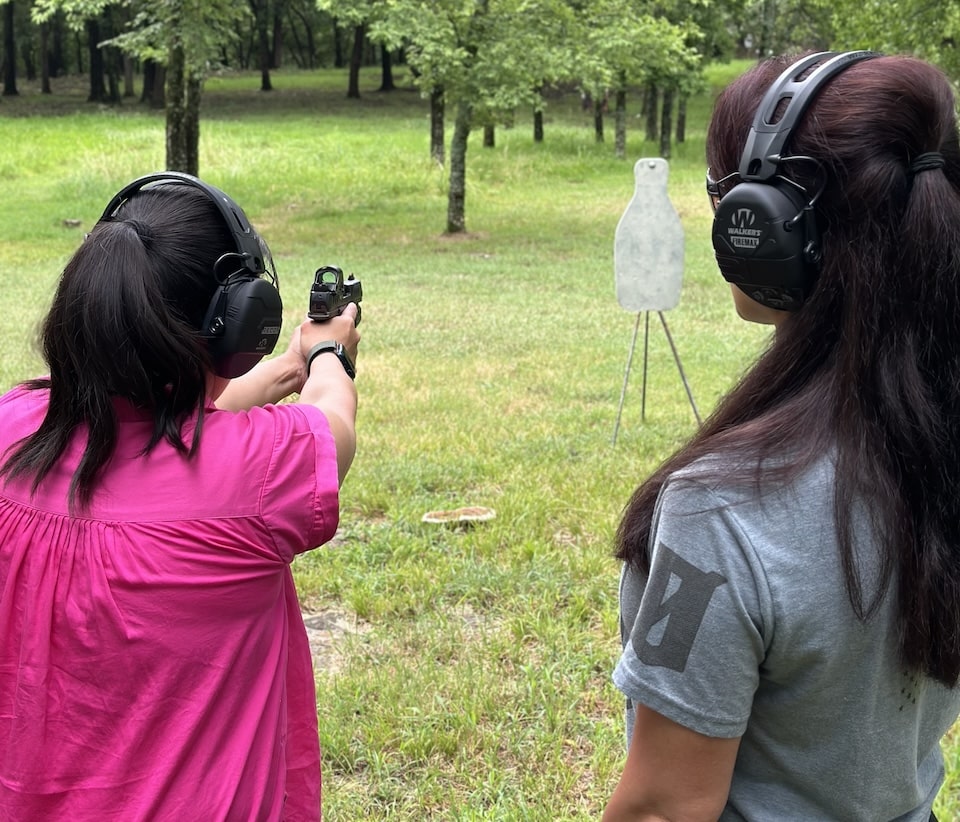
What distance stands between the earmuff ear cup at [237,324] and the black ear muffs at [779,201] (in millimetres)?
712

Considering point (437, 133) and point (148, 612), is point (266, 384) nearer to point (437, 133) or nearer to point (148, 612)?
point (148, 612)

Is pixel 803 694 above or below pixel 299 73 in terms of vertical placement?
below

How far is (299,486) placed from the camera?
57.5 inches

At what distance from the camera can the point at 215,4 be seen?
48.2 feet

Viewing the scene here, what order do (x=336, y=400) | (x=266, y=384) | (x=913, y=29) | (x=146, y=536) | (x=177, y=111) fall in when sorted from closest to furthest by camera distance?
(x=146, y=536)
(x=336, y=400)
(x=266, y=384)
(x=177, y=111)
(x=913, y=29)

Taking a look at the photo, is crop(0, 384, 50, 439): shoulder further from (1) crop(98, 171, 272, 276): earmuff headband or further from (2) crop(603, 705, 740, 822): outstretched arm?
(2) crop(603, 705, 740, 822): outstretched arm

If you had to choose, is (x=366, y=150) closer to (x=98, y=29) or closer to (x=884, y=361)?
(x=98, y=29)

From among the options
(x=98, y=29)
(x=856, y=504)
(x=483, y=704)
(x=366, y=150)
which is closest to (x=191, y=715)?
(x=856, y=504)

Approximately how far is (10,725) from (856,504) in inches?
46.7

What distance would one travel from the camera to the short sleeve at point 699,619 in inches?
41.3

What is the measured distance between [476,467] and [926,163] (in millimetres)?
4628

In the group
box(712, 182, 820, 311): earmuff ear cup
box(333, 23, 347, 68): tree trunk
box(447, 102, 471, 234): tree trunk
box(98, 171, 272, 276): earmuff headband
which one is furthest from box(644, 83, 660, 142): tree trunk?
box(712, 182, 820, 311): earmuff ear cup

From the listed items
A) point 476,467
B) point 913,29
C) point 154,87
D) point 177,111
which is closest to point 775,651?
point 476,467

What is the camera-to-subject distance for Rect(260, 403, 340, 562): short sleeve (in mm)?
1441
